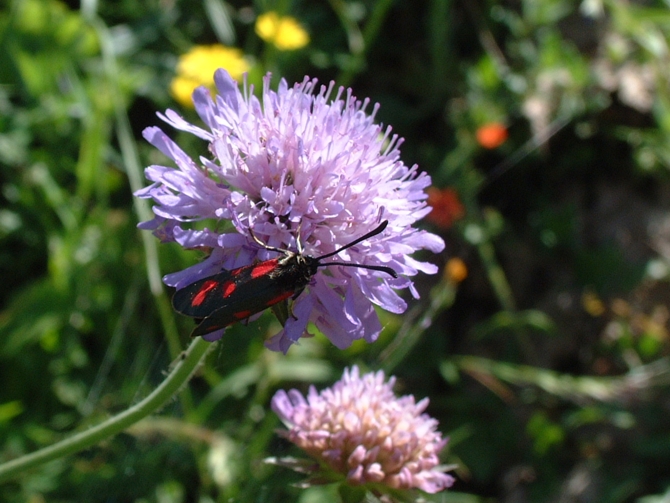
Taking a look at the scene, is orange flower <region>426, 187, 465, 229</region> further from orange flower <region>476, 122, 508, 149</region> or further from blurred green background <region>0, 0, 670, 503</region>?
orange flower <region>476, 122, 508, 149</region>

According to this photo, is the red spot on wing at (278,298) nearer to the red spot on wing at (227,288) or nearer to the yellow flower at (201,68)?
the red spot on wing at (227,288)

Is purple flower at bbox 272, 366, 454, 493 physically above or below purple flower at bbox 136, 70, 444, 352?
below

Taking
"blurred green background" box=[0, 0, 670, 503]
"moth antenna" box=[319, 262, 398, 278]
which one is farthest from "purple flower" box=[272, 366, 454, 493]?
"moth antenna" box=[319, 262, 398, 278]

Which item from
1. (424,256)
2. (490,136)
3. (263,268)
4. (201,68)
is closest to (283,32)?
(201,68)

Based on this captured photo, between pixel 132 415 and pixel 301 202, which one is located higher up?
pixel 301 202

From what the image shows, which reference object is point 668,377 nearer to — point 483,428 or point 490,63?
point 483,428

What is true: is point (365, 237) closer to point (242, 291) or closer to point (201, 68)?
point (242, 291)

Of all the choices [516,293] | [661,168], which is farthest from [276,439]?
[661,168]
